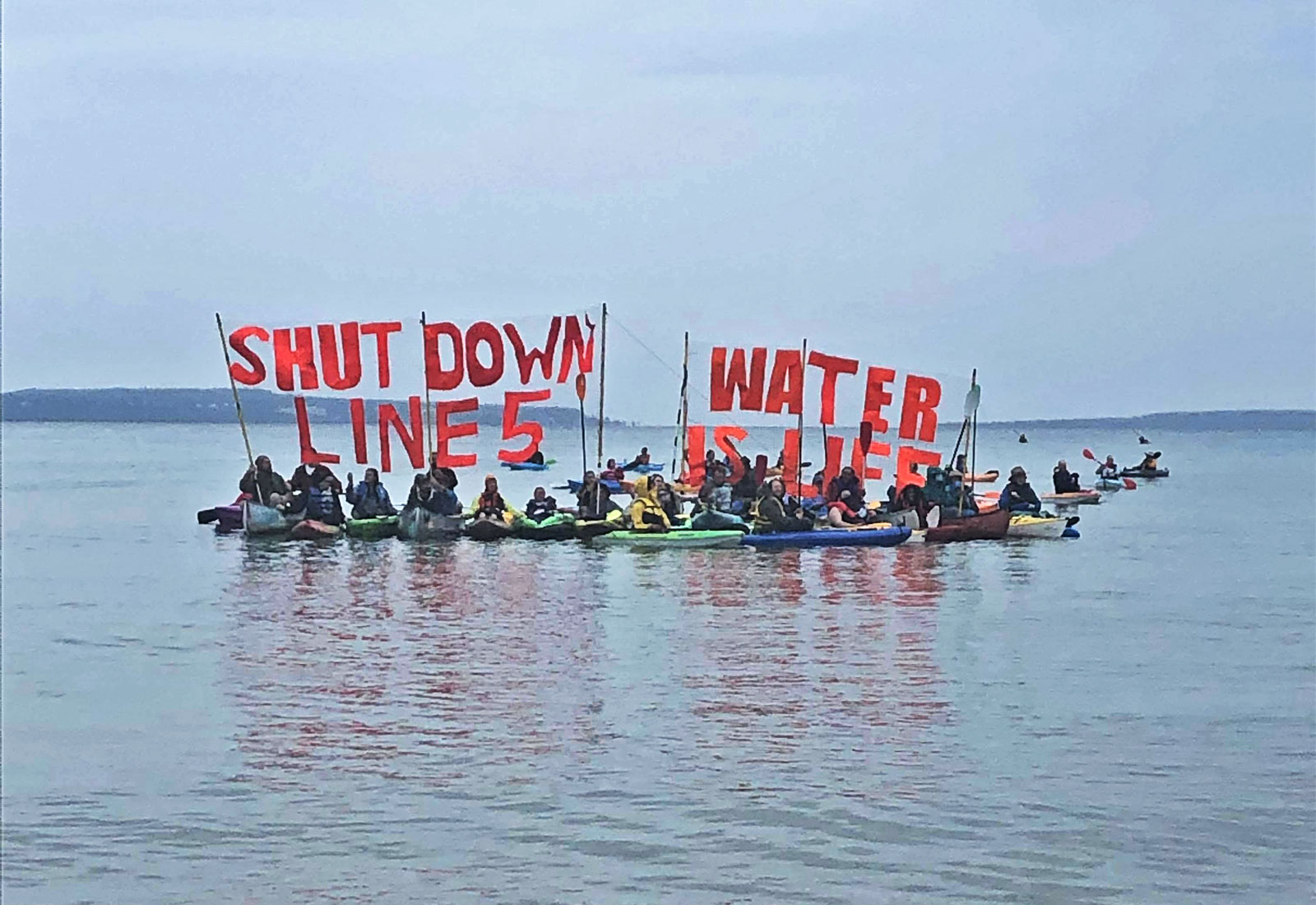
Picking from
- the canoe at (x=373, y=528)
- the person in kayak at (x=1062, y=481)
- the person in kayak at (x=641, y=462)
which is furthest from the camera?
the person in kayak at (x=641, y=462)

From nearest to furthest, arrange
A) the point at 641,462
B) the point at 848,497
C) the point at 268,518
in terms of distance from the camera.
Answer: the point at 268,518 → the point at 848,497 → the point at 641,462

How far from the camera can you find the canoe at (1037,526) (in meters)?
36.7

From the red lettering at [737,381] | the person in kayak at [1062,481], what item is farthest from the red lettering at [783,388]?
the person in kayak at [1062,481]

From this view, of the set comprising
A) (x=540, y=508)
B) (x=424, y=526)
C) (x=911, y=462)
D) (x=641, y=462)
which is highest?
(x=911, y=462)

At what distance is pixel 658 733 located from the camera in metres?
16.5

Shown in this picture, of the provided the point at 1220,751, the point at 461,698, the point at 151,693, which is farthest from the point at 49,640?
the point at 1220,751

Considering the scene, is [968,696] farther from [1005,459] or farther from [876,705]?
[1005,459]

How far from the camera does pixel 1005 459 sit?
113875 millimetres

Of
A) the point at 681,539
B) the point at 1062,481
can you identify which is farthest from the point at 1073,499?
the point at 681,539

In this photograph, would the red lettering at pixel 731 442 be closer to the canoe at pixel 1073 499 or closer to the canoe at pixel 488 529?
the canoe at pixel 488 529

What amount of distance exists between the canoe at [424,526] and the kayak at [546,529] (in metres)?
1.12

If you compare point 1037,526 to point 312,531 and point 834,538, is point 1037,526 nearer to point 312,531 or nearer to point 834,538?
point 834,538

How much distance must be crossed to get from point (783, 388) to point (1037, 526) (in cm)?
573

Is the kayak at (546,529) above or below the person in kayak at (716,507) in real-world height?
below
